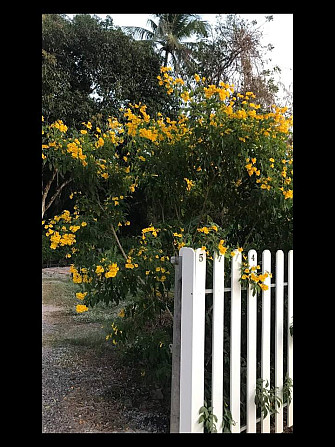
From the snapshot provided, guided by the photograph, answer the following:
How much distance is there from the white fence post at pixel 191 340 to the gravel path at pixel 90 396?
746mm

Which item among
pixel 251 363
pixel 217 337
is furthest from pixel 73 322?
pixel 217 337

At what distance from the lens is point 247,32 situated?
973 centimetres

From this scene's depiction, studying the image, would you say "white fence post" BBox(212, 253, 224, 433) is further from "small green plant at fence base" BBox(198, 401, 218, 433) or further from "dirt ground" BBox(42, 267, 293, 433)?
"dirt ground" BBox(42, 267, 293, 433)

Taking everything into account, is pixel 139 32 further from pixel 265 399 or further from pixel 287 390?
pixel 265 399

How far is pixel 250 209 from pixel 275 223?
23cm

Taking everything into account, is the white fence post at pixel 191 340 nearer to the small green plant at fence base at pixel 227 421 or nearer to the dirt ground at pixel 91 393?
the small green plant at fence base at pixel 227 421

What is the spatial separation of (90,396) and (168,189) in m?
1.49

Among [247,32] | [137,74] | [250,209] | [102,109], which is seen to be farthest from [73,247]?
[247,32]

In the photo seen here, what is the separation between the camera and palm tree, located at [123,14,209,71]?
10.4 m

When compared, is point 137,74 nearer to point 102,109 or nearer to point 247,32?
point 102,109

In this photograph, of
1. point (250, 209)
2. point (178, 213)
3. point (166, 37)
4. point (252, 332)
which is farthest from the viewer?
point (166, 37)

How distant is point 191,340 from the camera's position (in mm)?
1929

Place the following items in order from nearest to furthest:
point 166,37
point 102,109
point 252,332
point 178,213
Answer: point 252,332 → point 178,213 → point 102,109 → point 166,37

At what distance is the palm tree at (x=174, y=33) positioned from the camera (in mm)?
10352
